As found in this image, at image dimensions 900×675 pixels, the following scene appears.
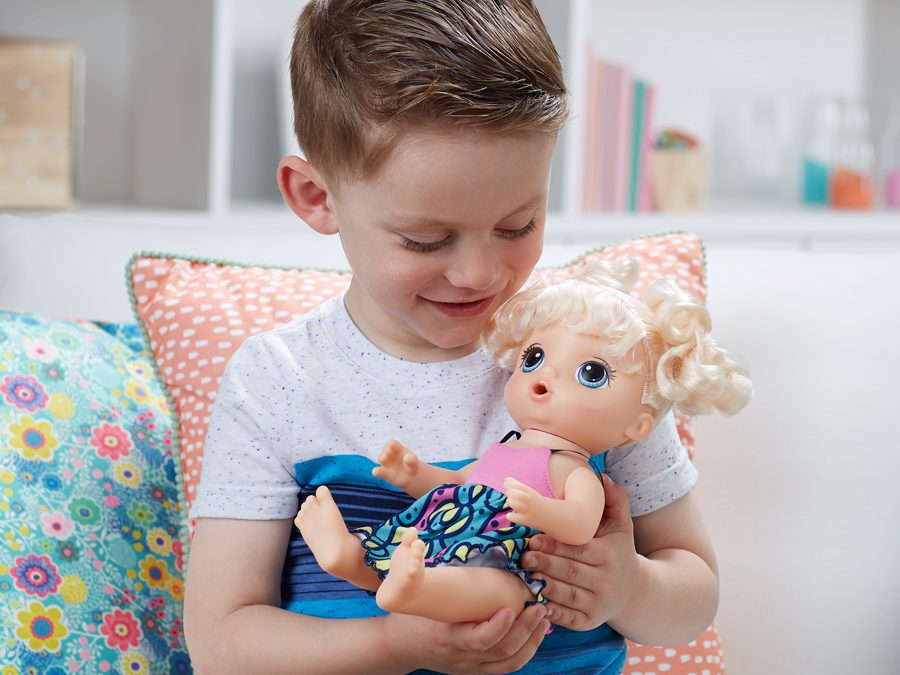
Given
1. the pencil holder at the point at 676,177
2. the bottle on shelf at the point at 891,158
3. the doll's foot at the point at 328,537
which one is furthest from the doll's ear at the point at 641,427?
the bottle on shelf at the point at 891,158

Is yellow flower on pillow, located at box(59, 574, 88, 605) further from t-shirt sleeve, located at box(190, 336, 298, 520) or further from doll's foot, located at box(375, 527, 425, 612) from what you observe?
doll's foot, located at box(375, 527, 425, 612)

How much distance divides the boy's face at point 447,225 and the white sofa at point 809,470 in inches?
16.8

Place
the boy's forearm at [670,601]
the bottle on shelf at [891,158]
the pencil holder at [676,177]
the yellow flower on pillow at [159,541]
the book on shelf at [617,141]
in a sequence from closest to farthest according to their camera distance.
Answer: the boy's forearm at [670,601] → the yellow flower on pillow at [159,541] → the book on shelf at [617,141] → the pencil holder at [676,177] → the bottle on shelf at [891,158]

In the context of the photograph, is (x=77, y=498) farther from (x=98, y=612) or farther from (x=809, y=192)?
(x=809, y=192)

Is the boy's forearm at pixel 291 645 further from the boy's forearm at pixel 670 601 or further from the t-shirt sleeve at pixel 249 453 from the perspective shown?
the boy's forearm at pixel 670 601

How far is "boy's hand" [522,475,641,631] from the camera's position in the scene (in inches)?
30.2

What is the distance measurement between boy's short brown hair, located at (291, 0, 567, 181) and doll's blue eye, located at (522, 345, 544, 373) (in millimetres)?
157

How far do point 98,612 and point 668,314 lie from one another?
589 mm

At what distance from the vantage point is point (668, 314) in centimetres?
80

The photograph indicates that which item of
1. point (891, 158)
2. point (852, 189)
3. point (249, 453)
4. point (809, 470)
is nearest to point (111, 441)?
point (249, 453)

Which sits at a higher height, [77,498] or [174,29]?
[174,29]

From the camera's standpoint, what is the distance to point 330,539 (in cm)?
77

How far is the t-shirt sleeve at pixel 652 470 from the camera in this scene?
2.99ft

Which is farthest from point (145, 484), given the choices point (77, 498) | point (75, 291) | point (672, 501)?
point (672, 501)
